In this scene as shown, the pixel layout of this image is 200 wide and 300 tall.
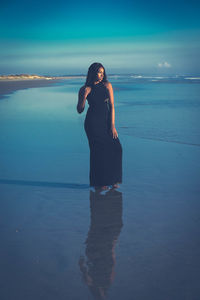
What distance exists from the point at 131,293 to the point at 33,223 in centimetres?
161

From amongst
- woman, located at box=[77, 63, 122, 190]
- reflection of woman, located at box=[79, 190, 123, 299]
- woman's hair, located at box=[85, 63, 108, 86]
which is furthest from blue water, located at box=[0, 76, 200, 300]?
woman's hair, located at box=[85, 63, 108, 86]

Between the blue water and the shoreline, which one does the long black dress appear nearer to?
the blue water

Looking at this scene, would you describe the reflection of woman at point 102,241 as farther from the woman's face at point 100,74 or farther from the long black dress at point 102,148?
the woman's face at point 100,74

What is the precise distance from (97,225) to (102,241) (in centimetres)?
38

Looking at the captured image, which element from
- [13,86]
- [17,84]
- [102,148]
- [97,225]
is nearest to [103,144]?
[102,148]

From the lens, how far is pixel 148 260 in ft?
9.50

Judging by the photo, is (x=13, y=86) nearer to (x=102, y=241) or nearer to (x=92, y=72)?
(x=92, y=72)

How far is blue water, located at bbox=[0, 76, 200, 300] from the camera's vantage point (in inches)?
102

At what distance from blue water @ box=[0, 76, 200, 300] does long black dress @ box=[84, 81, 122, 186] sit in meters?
0.24

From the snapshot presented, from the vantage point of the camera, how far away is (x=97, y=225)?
3.65m

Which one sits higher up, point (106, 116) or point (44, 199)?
point (106, 116)

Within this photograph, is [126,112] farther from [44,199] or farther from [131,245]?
[131,245]

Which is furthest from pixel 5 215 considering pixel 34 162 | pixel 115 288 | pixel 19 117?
pixel 19 117

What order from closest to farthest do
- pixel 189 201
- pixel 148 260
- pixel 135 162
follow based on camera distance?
1. pixel 148 260
2. pixel 189 201
3. pixel 135 162
